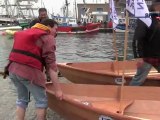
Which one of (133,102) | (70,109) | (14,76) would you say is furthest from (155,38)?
(14,76)

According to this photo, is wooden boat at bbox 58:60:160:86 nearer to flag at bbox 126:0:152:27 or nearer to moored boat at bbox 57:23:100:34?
Result: flag at bbox 126:0:152:27

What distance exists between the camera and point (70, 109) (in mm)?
6016

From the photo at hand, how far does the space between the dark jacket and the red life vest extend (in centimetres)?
195

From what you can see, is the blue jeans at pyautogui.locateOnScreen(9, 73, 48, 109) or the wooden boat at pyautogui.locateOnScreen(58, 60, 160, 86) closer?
the blue jeans at pyautogui.locateOnScreen(9, 73, 48, 109)

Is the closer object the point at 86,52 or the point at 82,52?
the point at 86,52

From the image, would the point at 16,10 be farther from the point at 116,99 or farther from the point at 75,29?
the point at 116,99

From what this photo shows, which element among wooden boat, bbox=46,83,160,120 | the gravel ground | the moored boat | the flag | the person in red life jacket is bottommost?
the moored boat

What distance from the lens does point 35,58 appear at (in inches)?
223

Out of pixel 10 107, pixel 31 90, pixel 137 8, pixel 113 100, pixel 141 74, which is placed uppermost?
pixel 137 8

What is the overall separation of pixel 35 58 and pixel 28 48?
0.18m

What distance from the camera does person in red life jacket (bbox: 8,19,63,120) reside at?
5.62 m

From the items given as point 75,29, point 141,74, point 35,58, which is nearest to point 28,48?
point 35,58

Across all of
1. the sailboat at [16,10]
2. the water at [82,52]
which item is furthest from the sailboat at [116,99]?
the sailboat at [16,10]

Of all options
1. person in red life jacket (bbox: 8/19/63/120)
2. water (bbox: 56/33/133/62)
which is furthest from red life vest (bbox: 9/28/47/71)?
water (bbox: 56/33/133/62)
